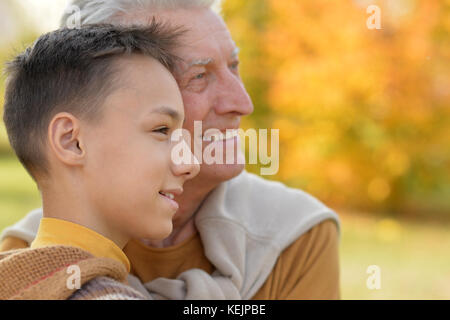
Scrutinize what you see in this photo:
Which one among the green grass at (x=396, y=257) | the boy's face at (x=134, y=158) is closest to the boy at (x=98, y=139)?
the boy's face at (x=134, y=158)

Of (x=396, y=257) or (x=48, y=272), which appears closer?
(x=48, y=272)

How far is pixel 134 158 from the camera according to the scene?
1460 mm

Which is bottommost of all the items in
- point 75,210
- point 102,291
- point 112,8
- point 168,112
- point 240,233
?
point 240,233

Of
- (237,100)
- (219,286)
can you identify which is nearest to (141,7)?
(237,100)

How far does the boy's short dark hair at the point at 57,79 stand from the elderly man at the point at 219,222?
388 mm

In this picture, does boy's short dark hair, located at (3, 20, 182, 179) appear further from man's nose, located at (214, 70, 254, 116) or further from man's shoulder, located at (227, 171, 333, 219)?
man's shoulder, located at (227, 171, 333, 219)

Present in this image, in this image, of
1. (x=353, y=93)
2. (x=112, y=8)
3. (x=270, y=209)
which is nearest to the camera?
(x=112, y=8)

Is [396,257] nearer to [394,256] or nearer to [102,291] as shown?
[394,256]

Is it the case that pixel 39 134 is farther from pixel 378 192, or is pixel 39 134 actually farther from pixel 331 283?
pixel 378 192

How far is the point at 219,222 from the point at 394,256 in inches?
195

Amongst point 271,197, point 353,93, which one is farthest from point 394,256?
point 271,197

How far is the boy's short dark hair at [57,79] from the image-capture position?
59.4 inches

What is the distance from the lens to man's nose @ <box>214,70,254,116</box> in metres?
2.06
